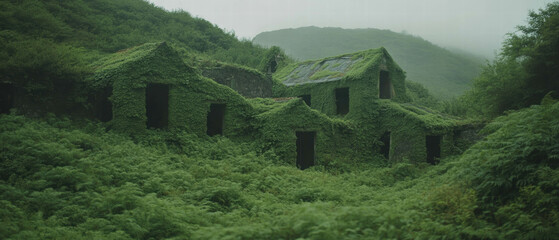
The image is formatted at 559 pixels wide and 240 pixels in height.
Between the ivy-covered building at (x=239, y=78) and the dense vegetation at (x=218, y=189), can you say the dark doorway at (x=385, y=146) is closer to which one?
the dense vegetation at (x=218, y=189)

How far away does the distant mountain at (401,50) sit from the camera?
67312mm

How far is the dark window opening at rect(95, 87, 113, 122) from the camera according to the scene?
16094mm

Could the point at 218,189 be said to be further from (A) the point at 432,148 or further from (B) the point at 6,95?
(A) the point at 432,148

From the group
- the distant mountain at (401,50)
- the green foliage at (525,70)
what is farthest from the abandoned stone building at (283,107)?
the distant mountain at (401,50)

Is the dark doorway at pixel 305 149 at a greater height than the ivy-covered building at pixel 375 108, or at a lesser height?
lesser

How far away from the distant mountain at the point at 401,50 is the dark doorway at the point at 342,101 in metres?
37.0

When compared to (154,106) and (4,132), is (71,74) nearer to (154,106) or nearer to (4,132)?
(154,106)

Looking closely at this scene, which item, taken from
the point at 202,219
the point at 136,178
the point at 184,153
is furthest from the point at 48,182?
the point at 184,153

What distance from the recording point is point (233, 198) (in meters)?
9.70

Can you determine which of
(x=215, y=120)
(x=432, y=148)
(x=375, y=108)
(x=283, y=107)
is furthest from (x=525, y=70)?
(x=215, y=120)

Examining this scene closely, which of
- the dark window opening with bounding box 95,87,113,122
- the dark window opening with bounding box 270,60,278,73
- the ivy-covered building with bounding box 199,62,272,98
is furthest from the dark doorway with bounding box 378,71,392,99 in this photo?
the dark window opening with bounding box 95,87,113,122

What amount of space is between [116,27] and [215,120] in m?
26.6

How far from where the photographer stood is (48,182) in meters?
8.61

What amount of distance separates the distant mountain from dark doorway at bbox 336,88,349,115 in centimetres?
3701
